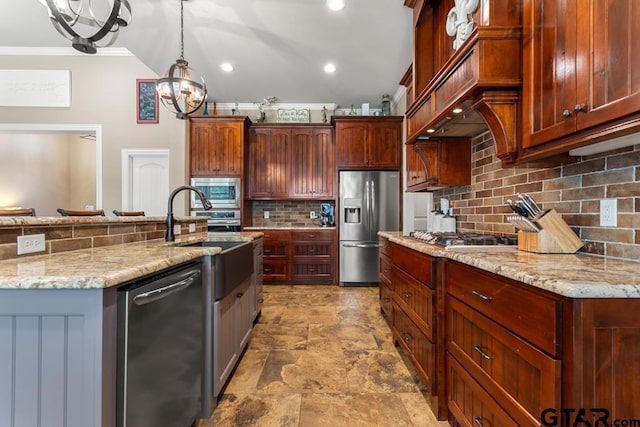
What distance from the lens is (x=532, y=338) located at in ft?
2.80

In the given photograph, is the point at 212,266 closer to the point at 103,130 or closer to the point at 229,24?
the point at 229,24

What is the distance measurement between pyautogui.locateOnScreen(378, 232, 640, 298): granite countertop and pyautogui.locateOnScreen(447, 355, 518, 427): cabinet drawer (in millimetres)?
498

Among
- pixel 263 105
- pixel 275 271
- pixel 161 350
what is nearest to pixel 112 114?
pixel 263 105

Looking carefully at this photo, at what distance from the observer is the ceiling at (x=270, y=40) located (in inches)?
106

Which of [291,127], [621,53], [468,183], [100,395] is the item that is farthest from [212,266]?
[291,127]

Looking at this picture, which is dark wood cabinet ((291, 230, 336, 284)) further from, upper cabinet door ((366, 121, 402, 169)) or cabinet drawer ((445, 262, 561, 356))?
cabinet drawer ((445, 262, 561, 356))

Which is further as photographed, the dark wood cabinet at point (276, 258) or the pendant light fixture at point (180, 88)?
the dark wood cabinet at point (276, 258)

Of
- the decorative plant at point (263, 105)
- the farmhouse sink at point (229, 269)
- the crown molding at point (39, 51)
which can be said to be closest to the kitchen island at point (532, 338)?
the farmhouse sink at point (229, 269)

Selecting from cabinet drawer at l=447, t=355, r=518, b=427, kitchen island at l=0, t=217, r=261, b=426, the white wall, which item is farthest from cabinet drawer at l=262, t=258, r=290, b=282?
kitchen island at l=0, t=217, r=261, b=426

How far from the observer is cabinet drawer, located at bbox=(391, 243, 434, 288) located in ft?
5.27

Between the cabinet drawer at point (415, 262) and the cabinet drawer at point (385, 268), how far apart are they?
0.27 meters

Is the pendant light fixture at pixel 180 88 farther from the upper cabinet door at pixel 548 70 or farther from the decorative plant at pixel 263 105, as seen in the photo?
the upper cabinet door at pixel 548 70

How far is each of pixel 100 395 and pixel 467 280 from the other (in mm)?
1377

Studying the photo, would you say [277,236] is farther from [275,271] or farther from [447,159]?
[447,159]
